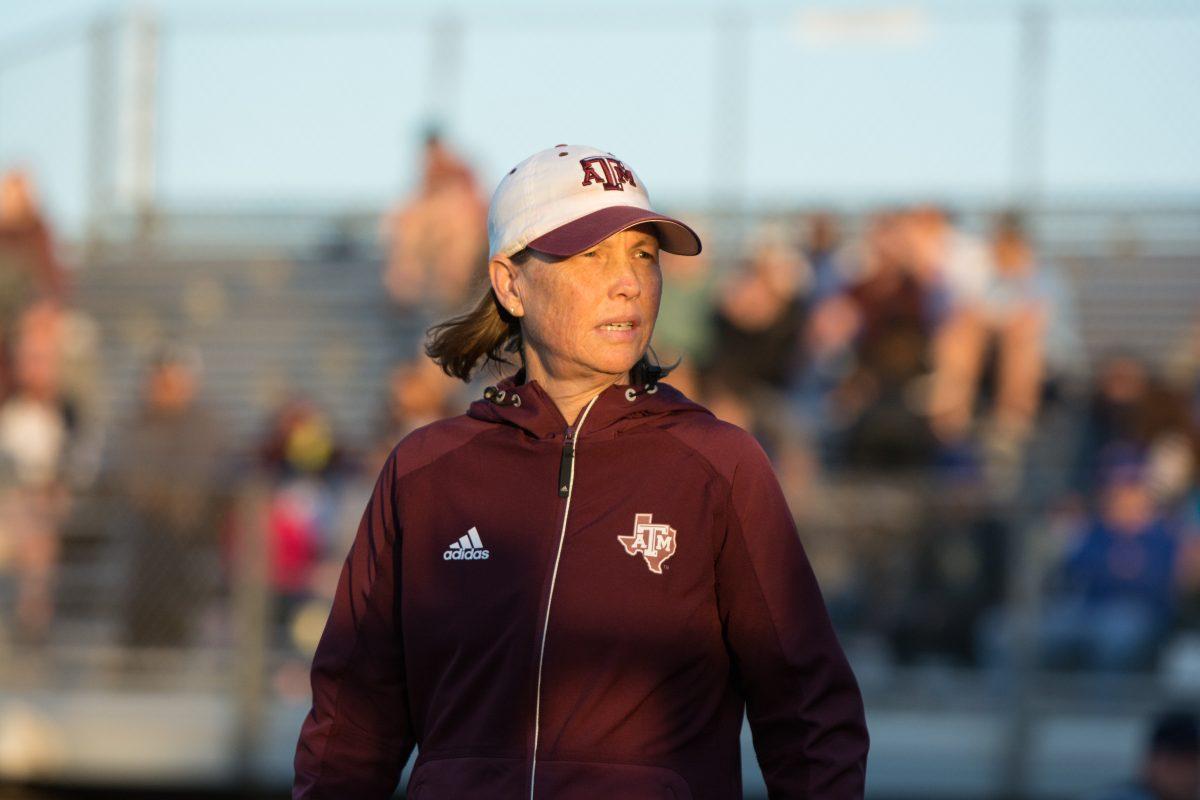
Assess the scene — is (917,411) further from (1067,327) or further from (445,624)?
(445,624)

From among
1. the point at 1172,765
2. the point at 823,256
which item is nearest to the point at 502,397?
the point at 1172,765

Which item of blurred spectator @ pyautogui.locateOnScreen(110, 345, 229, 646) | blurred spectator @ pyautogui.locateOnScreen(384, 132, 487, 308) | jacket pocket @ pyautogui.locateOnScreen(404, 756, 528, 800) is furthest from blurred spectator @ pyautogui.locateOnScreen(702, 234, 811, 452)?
jacket pocket @ pyautogui.locateOnScreen(404, 756, 528, 800)

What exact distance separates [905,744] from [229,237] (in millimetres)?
8045

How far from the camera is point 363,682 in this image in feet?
9.89

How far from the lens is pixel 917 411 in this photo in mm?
8914

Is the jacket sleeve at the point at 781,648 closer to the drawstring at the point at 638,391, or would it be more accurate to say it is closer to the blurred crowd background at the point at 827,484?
the drawstring at the point at 638,391

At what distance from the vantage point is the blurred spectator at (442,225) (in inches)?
428

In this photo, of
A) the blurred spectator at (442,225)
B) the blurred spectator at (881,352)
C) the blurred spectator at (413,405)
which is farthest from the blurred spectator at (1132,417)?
the blurred spectator at (442,225)

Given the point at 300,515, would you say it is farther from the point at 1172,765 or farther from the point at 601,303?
the point at 601,303

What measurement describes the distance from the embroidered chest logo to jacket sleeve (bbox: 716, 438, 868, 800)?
0.31ft

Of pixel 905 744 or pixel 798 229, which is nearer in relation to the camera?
pixel 905 744

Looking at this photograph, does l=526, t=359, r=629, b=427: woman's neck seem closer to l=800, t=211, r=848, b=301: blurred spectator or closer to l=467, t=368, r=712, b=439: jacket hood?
l=467, t=368, r=712, b=439: jacket hood

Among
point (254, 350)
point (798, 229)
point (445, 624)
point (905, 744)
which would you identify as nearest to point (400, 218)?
point (254, 350)

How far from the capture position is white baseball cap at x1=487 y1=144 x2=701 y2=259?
289 centimetres
